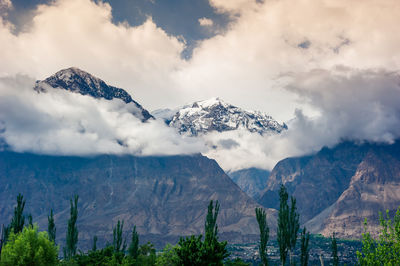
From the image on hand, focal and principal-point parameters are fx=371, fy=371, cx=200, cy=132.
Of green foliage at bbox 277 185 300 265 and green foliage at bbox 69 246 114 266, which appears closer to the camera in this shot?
green foliage at bbox 277 185 300 265

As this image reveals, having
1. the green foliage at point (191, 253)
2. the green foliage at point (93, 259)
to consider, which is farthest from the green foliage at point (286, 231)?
the green foliage at point (93, 259)

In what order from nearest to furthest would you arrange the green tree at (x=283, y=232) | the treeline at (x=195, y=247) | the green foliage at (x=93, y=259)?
1. the treeline at (x=195, y=247)
2. the green tree at (x=283, y=232)
3. the green foliage at (x=93, y=259)

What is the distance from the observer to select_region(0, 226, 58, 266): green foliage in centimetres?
4634

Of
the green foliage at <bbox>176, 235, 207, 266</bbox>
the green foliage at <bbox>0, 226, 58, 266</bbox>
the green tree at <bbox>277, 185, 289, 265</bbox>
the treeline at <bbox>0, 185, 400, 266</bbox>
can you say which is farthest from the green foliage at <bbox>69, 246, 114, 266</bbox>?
the green foliage at <bbox>176, 235, 207, 266</bbox>

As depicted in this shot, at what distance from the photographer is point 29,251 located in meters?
46.8

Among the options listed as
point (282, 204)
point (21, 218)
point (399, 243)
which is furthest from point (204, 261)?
point (21, 218)

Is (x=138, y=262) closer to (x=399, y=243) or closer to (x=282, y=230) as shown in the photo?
(x=282, y=230)

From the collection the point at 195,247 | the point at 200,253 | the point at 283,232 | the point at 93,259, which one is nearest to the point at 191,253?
the point at 195,247

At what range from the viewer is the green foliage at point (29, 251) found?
46.3m

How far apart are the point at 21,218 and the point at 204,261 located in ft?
153

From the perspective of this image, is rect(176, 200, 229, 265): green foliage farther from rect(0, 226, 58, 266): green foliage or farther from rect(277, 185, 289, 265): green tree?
rect(277, 185, 289, 265): green tree

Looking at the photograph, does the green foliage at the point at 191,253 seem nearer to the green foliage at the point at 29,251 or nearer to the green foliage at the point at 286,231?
the green foliage at the point at 29,251

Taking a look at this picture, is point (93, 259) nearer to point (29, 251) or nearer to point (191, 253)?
point (29, 251)

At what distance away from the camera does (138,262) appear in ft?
266
